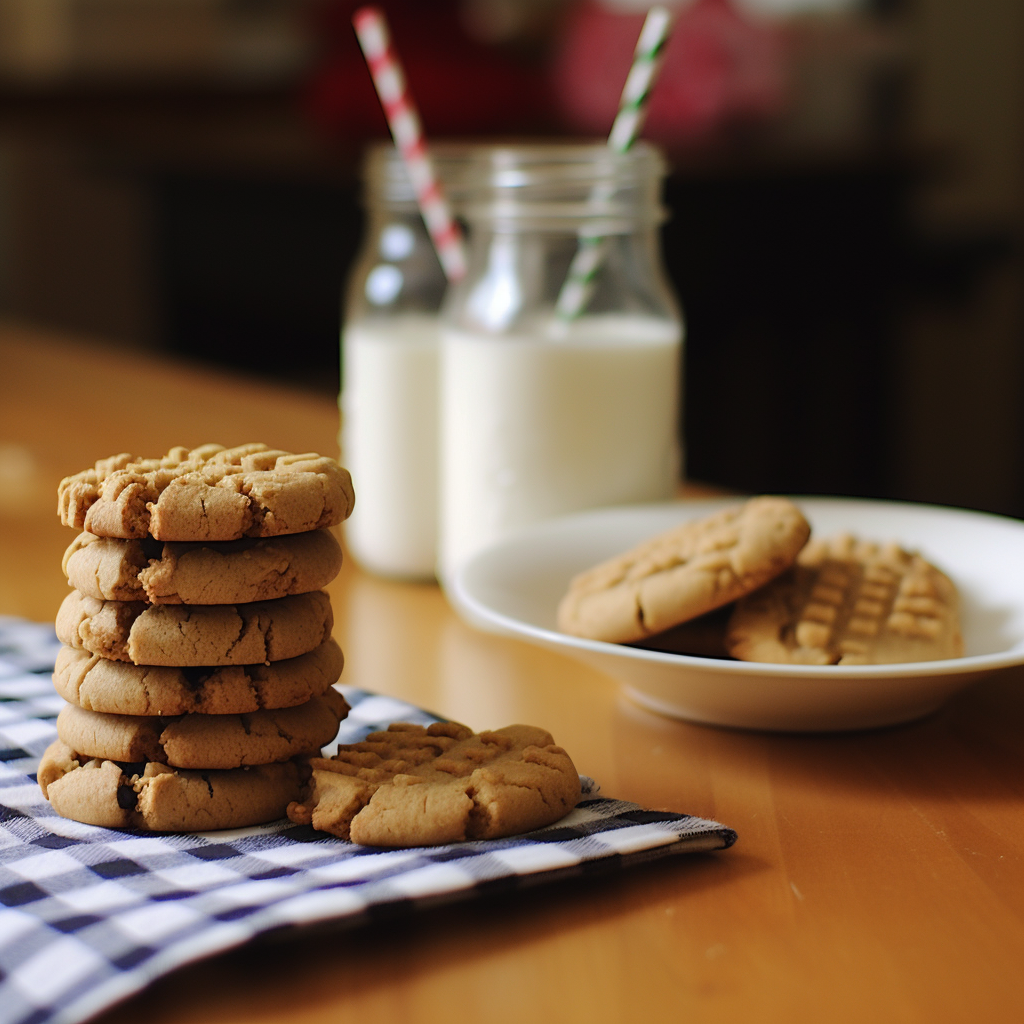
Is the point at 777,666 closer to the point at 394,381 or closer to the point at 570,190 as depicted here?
the point at 570,190

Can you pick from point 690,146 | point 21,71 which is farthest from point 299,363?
point 21,71

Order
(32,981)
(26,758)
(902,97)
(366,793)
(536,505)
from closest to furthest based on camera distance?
(32,981) < (366,793) < (26,758) < (536,505) < (902,97)

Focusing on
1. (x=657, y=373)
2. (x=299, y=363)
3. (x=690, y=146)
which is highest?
(x=690, y=146)

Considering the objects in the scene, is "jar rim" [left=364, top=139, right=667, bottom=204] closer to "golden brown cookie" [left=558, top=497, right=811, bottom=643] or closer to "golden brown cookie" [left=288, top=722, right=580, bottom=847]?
"golden brown cookie" [left=558, top=497, right=811, bottom=643]

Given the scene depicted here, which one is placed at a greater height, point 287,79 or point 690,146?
point 287,79

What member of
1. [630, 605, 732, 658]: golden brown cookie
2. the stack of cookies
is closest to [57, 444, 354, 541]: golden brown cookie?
the stack of cookies

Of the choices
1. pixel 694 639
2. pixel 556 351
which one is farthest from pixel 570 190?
pixel 694 639

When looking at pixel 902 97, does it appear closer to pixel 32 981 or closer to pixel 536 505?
pixel 536 505

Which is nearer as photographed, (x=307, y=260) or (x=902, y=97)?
(x=307, y=260)

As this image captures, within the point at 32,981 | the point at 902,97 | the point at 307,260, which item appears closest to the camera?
the point at 32,981
